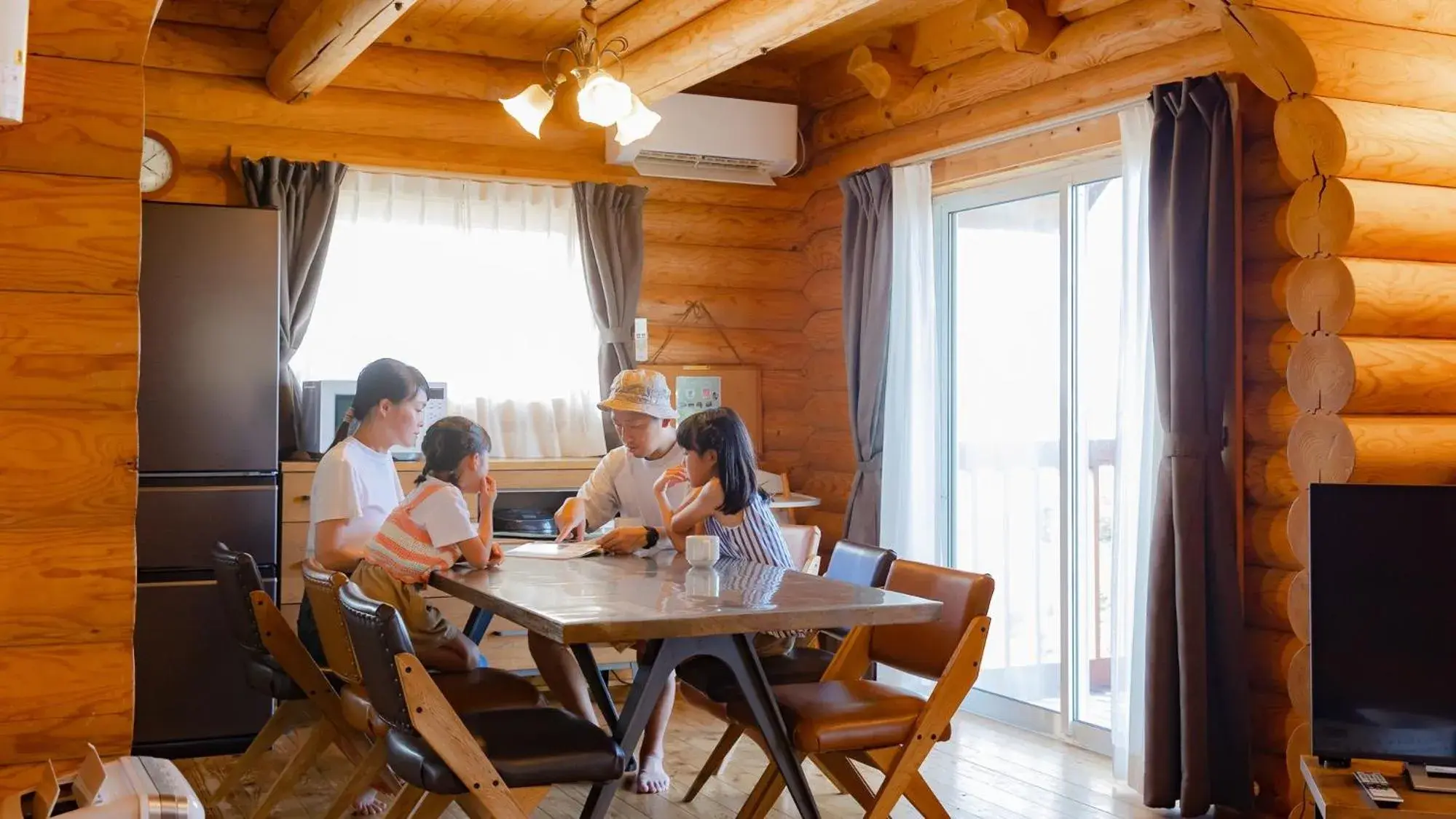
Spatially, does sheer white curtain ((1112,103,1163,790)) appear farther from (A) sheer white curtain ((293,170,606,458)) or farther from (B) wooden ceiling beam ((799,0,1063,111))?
(A) sheer white curtain ((293,170,606,458))

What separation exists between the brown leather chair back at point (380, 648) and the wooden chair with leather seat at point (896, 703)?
3.09ft

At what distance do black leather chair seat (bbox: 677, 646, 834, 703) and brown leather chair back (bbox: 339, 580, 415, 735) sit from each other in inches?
39.7

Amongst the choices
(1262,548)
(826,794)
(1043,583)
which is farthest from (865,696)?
(1043,583)

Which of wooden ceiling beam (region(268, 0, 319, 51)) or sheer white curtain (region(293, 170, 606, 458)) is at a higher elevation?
wooden ceiling beam (region(268, 0, 319, 51))

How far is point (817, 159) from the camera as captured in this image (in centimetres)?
674

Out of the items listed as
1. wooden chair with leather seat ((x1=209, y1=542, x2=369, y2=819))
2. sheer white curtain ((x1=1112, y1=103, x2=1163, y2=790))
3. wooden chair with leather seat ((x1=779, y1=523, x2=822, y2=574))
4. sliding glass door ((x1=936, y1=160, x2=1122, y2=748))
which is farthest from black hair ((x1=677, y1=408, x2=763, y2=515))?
sliding glass door ((x1=936, y1=160, x2=1122, y2=748))

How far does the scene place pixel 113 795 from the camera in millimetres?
1656

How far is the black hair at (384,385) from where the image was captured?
13.8ft

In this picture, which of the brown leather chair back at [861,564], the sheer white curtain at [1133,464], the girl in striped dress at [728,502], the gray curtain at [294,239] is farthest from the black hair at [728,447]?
the gray curtain at [294,239]

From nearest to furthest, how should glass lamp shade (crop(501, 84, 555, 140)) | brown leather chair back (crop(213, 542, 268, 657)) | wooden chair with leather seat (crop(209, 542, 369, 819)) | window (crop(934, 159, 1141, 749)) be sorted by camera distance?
wooden chair with leather seat (crop(209, 542, 369, 819)) < brown leather chair back (crop(213, 542, 268, 657)) < glass lamp shade (crop(501, 84, 555, 140)) < window (crop(934, 159, 1141, 749))

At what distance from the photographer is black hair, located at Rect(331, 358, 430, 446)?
4219 millimetres

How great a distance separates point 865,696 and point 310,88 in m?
3.52

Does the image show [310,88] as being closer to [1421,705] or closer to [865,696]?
[865,696]

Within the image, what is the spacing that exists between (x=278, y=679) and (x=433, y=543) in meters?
0.63
